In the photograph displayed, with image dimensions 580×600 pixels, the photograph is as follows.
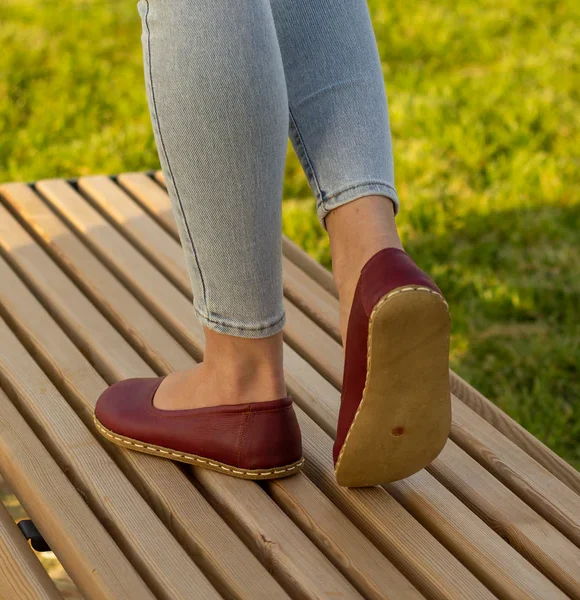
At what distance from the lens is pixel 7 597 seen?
102 cm

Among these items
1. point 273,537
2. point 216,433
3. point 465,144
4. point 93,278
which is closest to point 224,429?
point 216,433

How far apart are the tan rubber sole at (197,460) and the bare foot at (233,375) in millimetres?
59

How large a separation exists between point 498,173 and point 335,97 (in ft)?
5.21

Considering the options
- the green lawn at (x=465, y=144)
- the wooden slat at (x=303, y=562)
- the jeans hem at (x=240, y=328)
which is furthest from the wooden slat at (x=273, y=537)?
the green lawn at (x=465, y=144)

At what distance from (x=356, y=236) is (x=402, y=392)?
19 cm

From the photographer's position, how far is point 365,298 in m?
1.01

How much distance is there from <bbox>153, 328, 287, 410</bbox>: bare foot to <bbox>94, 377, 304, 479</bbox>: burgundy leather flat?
0.01 meters

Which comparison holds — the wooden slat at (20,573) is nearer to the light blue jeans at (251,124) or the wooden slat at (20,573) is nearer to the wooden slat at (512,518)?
the light blue jeans at (251,124)

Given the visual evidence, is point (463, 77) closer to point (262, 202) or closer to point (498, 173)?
point (498, 173)

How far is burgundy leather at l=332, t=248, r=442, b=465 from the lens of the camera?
3.24 ft

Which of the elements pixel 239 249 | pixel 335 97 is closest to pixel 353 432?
pixel 239 249

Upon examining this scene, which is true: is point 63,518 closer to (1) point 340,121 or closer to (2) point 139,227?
(1) point 340,121

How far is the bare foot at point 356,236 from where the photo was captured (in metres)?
1.06

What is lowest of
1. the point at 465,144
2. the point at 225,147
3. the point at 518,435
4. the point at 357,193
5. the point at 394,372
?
the point at 465,144
